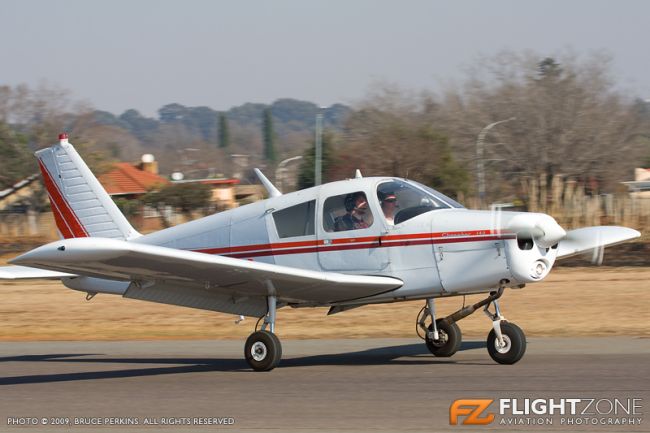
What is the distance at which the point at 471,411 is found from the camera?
25.6ft

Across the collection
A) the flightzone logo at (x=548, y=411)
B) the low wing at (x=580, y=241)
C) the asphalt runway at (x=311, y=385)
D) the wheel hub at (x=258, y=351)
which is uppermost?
the low wing at (x=580, y=241)

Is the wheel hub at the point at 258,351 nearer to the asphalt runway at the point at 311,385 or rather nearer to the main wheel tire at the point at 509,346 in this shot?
the asphalt runway at the point at 311,385

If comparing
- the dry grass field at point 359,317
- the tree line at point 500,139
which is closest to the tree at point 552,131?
the tree line at point 500,139

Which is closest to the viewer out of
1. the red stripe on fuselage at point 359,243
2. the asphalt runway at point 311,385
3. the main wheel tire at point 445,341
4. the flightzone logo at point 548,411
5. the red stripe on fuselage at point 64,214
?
the flightzone logo at point 548,411

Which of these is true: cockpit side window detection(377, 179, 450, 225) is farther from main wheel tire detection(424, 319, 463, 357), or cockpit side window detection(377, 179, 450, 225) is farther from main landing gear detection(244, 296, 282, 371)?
main landing gear detection(244, 296, 282, 371)

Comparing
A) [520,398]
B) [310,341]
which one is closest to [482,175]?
[310,341]

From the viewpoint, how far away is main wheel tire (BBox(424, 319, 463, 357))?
11.6 meters

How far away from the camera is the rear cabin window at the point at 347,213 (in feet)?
35.5

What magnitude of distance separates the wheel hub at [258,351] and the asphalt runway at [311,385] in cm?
23

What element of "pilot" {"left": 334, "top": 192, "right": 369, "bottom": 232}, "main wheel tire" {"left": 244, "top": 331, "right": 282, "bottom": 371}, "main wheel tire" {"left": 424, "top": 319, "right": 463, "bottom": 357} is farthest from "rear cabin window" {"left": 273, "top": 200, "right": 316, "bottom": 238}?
"main wheel tire" {"left": 424, "top": 319, "right": 463, "bottom": 357}

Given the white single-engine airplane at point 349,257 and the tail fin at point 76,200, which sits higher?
the tail fin at point 76,200

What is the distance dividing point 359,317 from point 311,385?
25.6ft

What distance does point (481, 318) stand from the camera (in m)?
16.7

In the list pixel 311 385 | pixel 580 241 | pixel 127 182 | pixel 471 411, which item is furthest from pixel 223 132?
pixel 471 411
